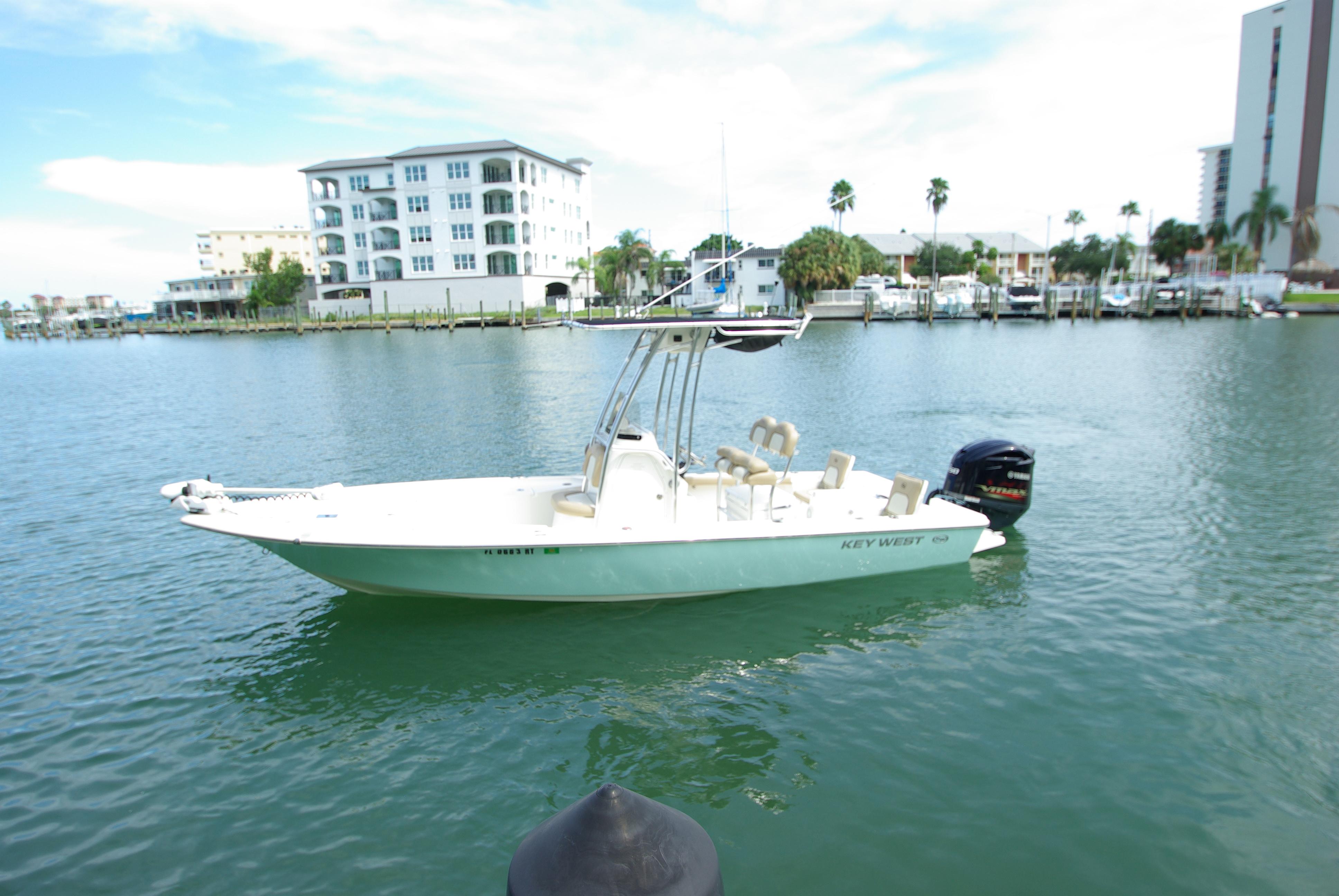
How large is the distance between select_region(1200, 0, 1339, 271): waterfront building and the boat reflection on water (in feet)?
336

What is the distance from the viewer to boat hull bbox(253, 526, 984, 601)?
7.80 m

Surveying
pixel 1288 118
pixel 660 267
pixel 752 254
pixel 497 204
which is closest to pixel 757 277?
pixel 752 254

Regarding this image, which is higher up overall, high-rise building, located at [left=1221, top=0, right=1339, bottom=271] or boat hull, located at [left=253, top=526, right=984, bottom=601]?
high-rise building, located at [left=1221, top=0, right=1339, bottom=271]

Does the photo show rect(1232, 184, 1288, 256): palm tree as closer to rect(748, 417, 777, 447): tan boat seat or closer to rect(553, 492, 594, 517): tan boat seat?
rect(748, 417, 777, 447): tan boat seat

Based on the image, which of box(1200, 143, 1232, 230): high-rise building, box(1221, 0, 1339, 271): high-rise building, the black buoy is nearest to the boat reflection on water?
the black buoy

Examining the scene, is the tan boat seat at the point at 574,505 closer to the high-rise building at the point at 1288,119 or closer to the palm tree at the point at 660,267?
the palm tree at the point at 660,267

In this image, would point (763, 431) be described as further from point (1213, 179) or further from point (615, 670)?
point (1213, 179)

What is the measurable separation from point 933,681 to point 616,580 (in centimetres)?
344

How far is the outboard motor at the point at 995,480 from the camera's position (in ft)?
33.4

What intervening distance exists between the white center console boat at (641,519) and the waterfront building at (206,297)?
108 meters

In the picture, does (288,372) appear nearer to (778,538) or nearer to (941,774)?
(778,538)

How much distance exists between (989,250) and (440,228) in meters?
75.9

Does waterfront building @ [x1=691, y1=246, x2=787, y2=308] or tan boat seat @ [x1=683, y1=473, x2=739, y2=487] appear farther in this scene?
waterfront building @ [x1=691, y1=246, x2=787, y2=308]

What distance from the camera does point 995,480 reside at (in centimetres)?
1026
